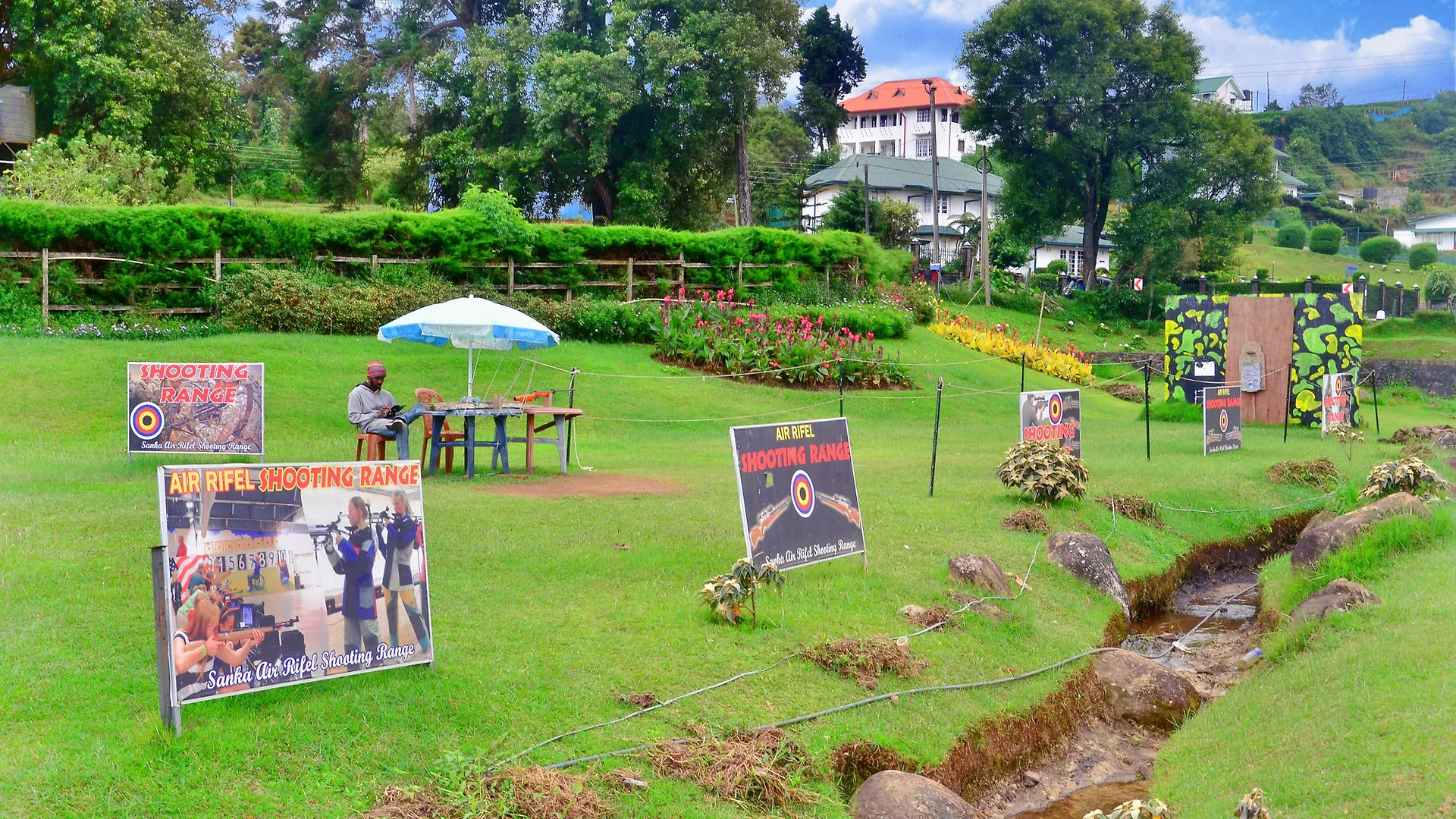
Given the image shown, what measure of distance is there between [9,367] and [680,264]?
17.0 meters

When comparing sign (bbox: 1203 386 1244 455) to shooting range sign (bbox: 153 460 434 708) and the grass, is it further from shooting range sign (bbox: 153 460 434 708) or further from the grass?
shooting range sign (bbox: 153 460 434 708)

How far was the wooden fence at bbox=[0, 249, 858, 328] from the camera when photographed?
23375 mm

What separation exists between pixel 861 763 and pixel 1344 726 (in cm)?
319

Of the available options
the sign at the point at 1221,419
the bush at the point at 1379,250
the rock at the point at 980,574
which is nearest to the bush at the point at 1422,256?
the bush at the point at 1379,250

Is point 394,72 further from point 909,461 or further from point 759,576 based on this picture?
point 759,576

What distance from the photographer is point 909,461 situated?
716 inches

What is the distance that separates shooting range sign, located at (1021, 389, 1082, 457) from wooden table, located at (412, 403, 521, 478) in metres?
6.35

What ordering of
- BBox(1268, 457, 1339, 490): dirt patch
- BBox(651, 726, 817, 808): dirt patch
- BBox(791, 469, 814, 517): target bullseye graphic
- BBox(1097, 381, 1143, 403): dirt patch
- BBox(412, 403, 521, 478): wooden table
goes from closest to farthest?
BBox(651, 726, 817, 808): dirt patch, BBox(791, 469, 814, 517): target bullseye graphic, BBox(412, 403, 521, 478): wooden table, BBox(1268, 457, 1339, 490): dirt patch, BBox(1097, 381, 1143, 403): dirt patch

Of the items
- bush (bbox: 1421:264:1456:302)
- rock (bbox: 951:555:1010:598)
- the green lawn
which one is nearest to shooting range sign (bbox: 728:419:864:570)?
the green lawn

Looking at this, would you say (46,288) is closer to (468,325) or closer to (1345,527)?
(468,325)

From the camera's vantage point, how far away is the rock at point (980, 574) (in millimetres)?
10375

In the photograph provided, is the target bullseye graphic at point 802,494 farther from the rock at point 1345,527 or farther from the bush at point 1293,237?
the bush at point 1293,237

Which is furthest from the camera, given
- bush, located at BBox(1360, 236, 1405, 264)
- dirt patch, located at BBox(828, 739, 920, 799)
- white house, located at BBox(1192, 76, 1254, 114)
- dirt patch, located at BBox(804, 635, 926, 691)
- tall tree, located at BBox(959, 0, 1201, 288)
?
white house, located at BBox(1192, 76, 1254, 114)

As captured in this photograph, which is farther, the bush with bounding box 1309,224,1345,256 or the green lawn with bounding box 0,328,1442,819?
the bush with bounding box 1309,224,1345,256
